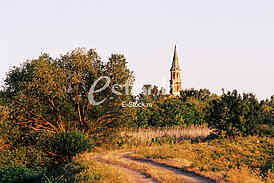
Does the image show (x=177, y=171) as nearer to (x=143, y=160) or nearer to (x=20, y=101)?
(x=143, y=160)

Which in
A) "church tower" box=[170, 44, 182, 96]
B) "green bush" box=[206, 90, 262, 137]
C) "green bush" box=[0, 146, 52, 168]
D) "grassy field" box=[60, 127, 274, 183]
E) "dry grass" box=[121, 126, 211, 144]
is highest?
"church tower" box=[170, 44, 182, 96]

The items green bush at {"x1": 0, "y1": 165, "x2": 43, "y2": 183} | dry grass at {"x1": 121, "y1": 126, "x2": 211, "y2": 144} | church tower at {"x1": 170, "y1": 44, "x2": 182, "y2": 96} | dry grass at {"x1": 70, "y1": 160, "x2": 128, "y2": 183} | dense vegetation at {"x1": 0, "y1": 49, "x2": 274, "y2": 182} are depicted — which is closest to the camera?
dry grass at {"x1": 70, "y1": 160, "x2": 128, "y2": 183}

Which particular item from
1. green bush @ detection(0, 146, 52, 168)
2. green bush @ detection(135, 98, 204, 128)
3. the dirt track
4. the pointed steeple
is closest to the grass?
the dirt track

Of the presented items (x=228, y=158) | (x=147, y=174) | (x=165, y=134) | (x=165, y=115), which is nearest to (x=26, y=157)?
(x=147, y=174)

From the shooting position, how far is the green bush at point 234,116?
1045 inches

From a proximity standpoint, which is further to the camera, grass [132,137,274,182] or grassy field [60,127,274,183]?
grass [132,137,274,182]

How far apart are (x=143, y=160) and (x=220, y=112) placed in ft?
38.8

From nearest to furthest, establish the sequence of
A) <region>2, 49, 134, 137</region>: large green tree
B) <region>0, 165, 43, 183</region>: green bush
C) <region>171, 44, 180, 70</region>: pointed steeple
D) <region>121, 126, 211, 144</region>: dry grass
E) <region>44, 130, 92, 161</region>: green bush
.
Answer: <region>0, 165, 43, 183</region>: green bush
<region>44, 130, 92, 161</region>: green bush
<region>2, 49, 134, 137</region>: large green tree
<region>121, 126, 211, 144</region>: dry grass
<region>171, 44, 180, 70</region>: pointed steeple

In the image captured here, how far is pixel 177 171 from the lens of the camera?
1483 centimetres

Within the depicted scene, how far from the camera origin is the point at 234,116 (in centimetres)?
2680

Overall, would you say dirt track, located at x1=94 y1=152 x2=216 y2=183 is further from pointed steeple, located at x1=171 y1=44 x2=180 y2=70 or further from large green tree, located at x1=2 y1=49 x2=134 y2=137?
pointed steeple, located at x1=171 y1=44 x2=180 y2=70

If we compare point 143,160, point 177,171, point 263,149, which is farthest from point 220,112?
point 177,171

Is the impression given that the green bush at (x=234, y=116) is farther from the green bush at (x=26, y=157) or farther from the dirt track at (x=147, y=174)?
the green bush at (x=26, y=157)

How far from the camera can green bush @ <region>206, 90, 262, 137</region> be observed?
2655 centimetres
